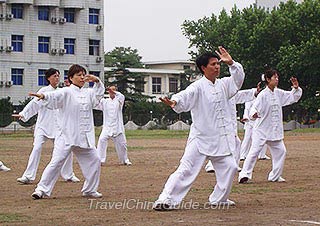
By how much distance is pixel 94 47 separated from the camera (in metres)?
82.1

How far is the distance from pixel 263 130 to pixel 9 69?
203ft

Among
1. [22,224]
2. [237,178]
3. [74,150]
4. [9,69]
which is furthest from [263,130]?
[9,69]

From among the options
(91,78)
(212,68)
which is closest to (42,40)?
(91,78)

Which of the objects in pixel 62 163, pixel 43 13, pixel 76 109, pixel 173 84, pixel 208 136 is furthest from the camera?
pixel 173 84

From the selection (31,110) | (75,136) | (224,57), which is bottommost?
(75,136)

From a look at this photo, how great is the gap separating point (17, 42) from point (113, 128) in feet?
179

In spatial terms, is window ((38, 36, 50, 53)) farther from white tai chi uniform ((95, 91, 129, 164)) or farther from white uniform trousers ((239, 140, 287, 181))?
white uniform trousers ((239, 140, 287, 181))

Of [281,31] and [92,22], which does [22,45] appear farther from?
[281,31]

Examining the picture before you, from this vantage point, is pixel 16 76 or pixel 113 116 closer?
pixel 113 116

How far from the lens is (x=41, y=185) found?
13.7m

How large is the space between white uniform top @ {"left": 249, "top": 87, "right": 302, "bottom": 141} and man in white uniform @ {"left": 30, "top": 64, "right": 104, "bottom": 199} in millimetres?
3857

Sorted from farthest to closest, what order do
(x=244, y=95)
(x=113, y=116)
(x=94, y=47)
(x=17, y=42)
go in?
(x=94, y=47)
(x=17, y=42)
(x=113, y=116)
(x=244, y=95)

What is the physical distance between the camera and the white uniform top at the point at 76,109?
13898mm

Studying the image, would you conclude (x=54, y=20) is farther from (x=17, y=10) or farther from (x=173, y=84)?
(x=173, y=84)
